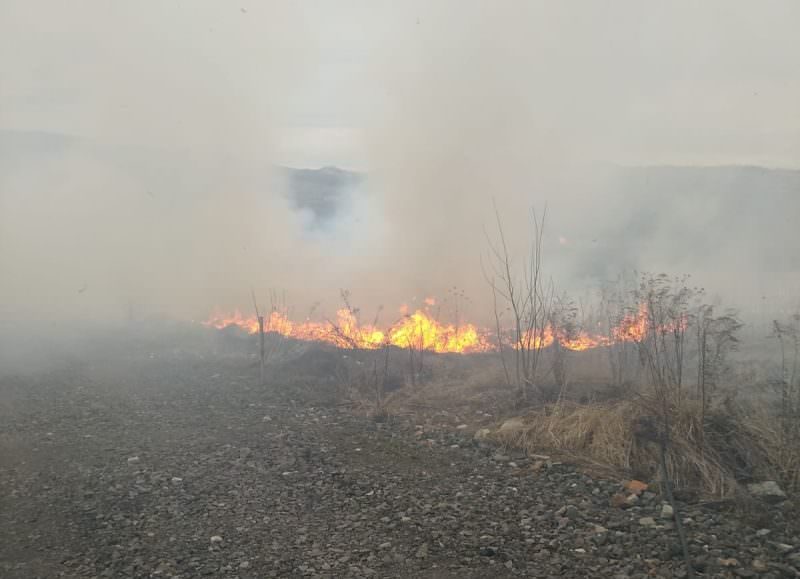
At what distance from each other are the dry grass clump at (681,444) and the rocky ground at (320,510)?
0.79 ft

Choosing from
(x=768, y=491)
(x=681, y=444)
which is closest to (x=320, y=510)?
(x=681, y=444)

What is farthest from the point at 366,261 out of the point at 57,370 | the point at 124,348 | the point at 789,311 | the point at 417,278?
the point at 789,311

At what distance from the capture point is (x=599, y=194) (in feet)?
46.9

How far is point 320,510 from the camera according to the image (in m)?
4.09

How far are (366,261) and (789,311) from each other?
25.3ft

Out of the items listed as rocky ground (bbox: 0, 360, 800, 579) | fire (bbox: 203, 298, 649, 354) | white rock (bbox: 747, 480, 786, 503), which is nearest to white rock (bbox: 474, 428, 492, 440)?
rocky ground (bbox: 0, 360, 800, 579)

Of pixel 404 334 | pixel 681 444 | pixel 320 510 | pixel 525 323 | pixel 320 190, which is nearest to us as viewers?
pixel 320 510

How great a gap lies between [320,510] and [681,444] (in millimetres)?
2500

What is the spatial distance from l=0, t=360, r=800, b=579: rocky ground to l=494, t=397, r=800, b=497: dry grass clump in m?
0.24

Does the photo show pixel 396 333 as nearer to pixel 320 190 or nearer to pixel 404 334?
pixel 404 334

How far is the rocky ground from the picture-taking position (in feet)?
10.9

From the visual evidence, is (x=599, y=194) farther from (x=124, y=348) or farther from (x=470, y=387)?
(x=124, y=348)

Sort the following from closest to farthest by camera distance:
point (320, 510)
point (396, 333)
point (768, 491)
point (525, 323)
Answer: point (768, 491) → point (320, 510) → point (525, 323) → point (396, 333)

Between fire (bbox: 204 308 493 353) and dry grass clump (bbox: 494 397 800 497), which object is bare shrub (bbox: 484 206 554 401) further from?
dry grass clump (bbox: 494 397 800 497)
